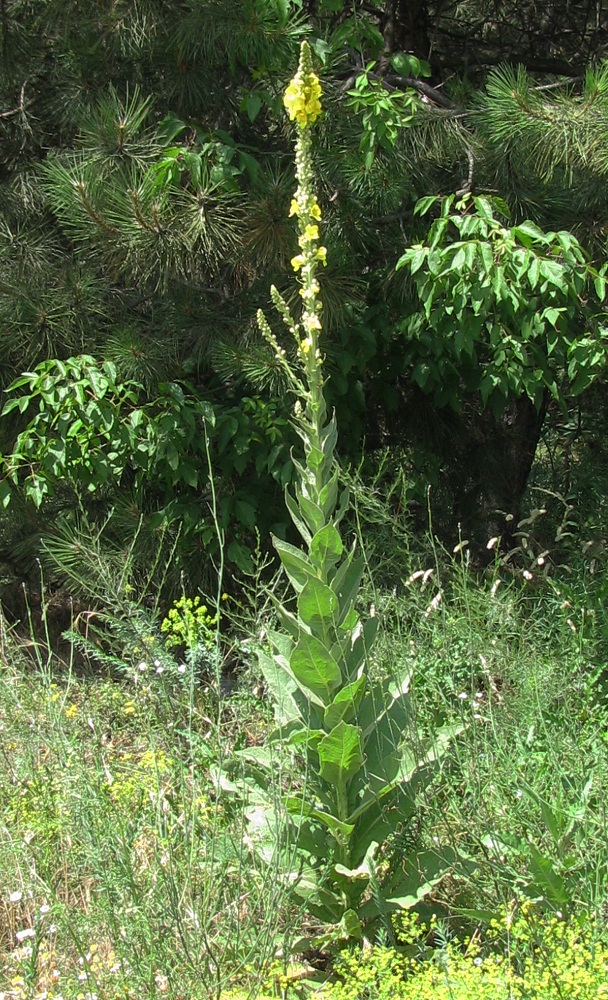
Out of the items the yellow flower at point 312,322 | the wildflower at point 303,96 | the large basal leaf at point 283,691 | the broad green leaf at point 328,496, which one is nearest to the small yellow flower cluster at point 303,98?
the wildflower at point 303,96

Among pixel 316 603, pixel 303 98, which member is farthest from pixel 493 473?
pixel 303 98

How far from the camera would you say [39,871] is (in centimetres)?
249

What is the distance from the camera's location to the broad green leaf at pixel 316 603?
240cm

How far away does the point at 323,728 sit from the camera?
259 centimetres

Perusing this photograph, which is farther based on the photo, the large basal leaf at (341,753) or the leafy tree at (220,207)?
the leafy tree at (220,207)

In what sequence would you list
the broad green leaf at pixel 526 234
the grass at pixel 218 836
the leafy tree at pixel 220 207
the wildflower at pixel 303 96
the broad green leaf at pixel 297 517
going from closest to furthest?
the grass at pixel 218 836, the wildflower at pixel 303 96, the broad green leaf at pixel 297 517, the broad green leaf at pixel 526 234, the leafy tree at pixel 220 207

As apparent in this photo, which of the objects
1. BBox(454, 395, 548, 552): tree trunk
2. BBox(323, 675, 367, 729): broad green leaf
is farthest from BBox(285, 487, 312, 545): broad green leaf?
BBox(454, 395, 548, 552): tree trunk

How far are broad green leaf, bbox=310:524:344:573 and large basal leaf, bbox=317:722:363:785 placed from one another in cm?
38

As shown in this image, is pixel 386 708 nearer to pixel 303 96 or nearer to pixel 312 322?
pixel 312 322

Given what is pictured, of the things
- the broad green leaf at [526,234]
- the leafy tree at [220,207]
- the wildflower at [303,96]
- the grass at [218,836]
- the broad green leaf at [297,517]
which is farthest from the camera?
the leafy tree at [220,207]

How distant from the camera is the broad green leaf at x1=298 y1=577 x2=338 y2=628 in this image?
7.87 feet

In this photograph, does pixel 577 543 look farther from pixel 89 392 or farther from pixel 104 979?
pixel 104 979

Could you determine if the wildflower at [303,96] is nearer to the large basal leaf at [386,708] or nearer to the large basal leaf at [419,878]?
the large basal leaf at [386,708]

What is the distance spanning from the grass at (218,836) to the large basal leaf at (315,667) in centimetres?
23
